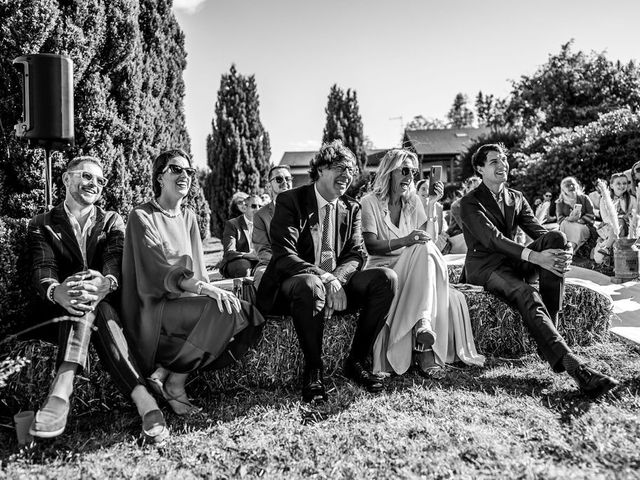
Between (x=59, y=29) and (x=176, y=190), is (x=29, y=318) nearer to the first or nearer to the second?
(x=176, y=190)

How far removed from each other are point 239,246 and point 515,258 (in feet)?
12.2

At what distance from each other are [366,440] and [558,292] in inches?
84.2

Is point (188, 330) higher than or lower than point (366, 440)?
higher

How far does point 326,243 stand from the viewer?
4.00 meters

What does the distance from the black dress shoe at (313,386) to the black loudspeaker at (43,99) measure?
9.05 feet

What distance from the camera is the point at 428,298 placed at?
3953 mm

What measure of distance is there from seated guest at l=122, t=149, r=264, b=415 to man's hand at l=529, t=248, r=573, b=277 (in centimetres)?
219

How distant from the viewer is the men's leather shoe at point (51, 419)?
2826 millimetres

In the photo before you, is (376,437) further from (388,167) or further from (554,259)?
(388,167)

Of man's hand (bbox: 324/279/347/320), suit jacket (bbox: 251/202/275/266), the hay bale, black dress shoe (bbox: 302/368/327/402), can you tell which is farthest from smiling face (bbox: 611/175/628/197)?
black dress shoe (bbox: 302/368/327/402)

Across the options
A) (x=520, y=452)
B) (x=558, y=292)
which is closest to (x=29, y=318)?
(x=520, y=452)

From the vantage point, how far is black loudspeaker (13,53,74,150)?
4.10 m

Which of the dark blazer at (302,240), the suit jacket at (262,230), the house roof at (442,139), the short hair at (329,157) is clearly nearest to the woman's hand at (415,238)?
the dark blazer at (302,240)

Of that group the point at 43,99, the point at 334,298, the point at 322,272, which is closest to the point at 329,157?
the point at 322,272
